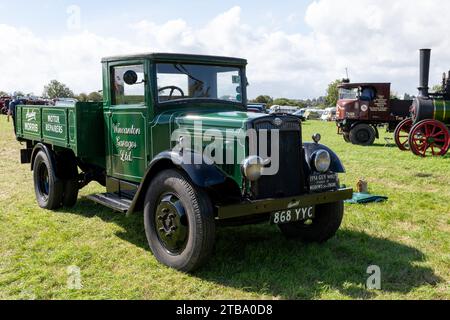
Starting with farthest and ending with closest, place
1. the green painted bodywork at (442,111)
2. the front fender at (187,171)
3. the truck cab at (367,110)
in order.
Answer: the truck cab at (367,110)
the green painted bodywork at (442,111)
the front fender at (187,171)

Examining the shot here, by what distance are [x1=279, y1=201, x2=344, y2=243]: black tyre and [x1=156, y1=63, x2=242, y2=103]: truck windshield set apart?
5.07 ft

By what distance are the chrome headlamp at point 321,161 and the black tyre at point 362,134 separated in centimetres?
1164

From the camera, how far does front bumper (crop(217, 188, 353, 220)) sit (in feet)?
11.8

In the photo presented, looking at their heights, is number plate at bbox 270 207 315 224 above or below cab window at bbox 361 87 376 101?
below

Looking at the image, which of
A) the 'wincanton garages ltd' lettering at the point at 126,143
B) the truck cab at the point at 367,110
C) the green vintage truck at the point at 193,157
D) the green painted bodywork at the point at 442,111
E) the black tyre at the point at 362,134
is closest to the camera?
the green vintage truck at the point at 193,157

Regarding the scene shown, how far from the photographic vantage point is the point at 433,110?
1180 centimetres

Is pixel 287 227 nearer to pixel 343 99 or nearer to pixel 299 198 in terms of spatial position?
pixel 299 198

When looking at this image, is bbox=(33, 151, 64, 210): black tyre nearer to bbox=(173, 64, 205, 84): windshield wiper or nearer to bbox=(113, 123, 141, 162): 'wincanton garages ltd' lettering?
bbox=(113, 123, 141, 162): 'wincanton garages ltd' lettering

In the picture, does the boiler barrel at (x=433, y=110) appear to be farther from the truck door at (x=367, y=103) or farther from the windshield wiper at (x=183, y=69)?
the windshield wiper at (x=183, y=69)

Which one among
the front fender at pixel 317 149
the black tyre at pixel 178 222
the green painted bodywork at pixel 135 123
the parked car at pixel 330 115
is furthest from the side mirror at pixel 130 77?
the parked car at pixel 330 115

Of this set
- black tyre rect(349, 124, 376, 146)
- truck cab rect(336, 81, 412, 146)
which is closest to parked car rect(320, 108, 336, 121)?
truck cab rect(336, 81, 412, 146)

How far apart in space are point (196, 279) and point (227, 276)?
0.87ft

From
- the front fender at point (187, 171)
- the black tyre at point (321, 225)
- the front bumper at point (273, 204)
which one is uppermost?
the front fender at point (187, 171)

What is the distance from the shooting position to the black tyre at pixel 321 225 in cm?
450
